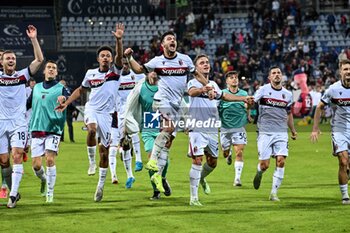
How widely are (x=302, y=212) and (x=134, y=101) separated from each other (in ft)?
17.3

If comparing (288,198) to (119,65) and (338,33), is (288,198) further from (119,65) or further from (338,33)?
(338,33)

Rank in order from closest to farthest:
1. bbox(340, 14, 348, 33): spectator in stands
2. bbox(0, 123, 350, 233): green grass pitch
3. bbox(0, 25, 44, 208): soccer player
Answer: bbox(0, 123, 350, 233): green grass pitch, bbox(0, 25, 44, 208): soccer player, bbox(340, 14, 348, 33): spectator in stands

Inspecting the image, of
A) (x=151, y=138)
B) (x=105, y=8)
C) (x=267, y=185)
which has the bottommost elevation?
(x=267, y=185)

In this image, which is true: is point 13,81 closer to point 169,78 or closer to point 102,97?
point 102,97

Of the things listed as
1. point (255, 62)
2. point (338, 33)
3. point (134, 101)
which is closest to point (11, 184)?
point (134, 101)

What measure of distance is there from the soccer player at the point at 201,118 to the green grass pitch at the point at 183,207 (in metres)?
0.60

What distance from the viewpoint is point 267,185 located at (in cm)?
1881

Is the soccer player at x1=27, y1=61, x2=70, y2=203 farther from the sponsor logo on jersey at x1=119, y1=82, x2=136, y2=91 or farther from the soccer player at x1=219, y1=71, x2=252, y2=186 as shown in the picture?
the sponsor logo on jersey at x1=119, y1=82, x2=136, y2=91

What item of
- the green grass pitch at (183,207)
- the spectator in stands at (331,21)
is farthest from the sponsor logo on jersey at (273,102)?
the spectator in stands at (331,21)

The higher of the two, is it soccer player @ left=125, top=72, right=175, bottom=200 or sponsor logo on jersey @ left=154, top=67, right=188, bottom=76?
sponsor logo on jersey @ left=154, top=67, right=188, bottom=76

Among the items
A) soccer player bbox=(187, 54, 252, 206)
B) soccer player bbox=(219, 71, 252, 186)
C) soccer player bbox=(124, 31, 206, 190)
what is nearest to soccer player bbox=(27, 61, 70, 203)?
soccer player bbox=(124, 31, 206, 190)

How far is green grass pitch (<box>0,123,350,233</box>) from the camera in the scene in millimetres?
12438

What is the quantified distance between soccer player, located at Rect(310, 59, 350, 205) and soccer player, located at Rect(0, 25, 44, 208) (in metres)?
4.91

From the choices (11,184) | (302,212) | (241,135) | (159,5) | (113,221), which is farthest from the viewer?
(159,5)
